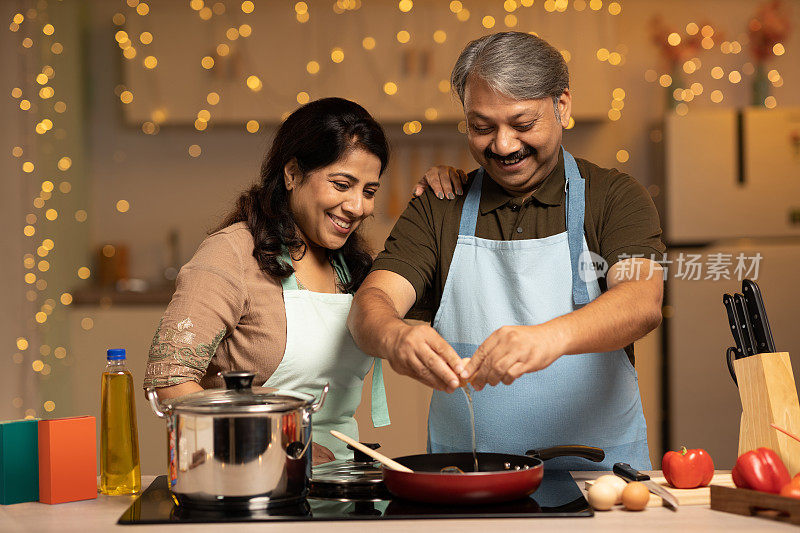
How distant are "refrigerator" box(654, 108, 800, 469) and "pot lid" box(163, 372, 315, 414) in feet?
8.42

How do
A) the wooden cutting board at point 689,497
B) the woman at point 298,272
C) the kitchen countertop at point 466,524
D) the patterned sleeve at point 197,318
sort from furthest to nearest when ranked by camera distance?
the woman at point 298,272
the patterned sleeve at point 197,318
the wooden cutting board at point 689,497
the kitchen countertop at point 466,524

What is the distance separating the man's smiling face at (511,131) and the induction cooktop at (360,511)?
67cm

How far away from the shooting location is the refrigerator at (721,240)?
130 inches

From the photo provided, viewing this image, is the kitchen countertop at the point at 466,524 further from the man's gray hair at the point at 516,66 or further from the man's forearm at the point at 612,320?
the man's gray hair at the point at 516,66

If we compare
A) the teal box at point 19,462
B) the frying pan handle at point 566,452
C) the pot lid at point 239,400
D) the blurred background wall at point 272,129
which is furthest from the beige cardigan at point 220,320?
the blurred background wall at point 272,129

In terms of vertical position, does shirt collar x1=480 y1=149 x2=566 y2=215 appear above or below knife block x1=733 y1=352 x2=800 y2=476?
above

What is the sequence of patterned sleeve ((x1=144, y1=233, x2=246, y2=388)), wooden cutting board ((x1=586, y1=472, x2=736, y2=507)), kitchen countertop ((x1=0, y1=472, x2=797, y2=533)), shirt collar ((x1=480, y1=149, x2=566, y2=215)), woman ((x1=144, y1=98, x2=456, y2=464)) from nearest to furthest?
1. kitchen countertop ((x1=0, y1=472, x2=797, y2=533))
2. wooden cutting board ((x1=586, y1=472, x2=736, y2=507))
3. patterned sleeve ((x1=144, y1=233, x2=246, y2=388))
4. woman ((x1=144, y1=98, x2=456, y2=464))
5. shirt collar ((x1=480, y1=149, x2=566, y2=215))

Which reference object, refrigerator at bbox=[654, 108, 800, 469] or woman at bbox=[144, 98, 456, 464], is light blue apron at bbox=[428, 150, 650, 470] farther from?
refrigerator at bbox=[654, 108, 800, 469]

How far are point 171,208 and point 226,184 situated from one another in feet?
0.97

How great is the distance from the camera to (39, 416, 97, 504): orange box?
123cm

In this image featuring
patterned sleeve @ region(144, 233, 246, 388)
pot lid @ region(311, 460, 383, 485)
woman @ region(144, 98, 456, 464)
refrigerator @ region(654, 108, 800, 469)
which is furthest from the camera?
refrigerator @ region(654, 108, 800, 469)

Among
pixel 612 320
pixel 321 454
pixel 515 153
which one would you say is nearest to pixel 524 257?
pixel 515 153

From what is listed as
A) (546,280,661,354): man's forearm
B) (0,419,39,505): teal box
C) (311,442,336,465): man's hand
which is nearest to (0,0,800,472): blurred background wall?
(311,442,336,465): man's hand

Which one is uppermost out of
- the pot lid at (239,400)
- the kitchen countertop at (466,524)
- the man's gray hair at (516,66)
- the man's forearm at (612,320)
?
the man's gray hair at (516,66)
